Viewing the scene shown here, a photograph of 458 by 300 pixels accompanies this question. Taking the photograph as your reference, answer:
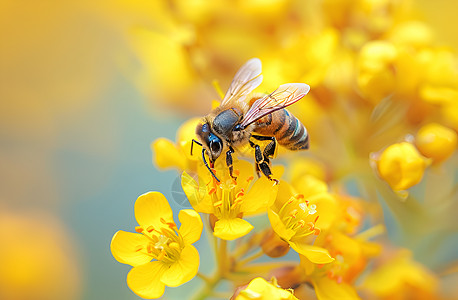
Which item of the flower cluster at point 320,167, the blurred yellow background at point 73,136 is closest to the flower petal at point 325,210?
the flower cluster at point 320,167

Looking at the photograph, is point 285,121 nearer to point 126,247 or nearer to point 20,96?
point 126,247

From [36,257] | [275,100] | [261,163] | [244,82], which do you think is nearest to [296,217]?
[261,163]

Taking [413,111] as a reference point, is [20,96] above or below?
above

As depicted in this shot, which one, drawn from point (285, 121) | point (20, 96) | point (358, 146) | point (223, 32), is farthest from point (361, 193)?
point (20, 96)

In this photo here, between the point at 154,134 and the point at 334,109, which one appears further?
the point at 154,134

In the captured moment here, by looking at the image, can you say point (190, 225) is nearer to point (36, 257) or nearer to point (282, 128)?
point (282, 128)

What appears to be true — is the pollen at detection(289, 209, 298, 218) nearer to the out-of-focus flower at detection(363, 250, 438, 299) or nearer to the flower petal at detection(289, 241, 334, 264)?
the flower petal at detection(289, 241, 334, 264)
